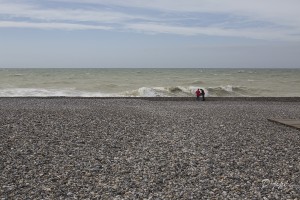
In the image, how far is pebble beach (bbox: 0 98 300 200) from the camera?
A: 7480 millimetres

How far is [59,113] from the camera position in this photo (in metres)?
19.1

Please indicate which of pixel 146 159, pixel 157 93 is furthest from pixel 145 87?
pixel 146 159

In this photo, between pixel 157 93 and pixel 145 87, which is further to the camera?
pixel 145 87

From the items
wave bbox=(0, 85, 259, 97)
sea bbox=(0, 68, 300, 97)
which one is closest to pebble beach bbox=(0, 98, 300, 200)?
wave bbox=(0, 85, 259, 97)

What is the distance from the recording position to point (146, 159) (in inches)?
390

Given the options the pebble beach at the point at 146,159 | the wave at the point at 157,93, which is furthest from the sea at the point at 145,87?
the pebble beach at the point at 146,159

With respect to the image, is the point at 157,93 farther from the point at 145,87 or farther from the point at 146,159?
the point at 146,159

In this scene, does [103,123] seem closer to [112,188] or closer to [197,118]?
[197,118]

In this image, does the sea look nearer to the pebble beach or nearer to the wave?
the wave

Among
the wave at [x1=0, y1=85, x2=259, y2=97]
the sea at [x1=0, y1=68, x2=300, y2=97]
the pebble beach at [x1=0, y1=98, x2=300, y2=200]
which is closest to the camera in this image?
the pebble beach at [x1=0, y1=98, x2=300, y2=200]

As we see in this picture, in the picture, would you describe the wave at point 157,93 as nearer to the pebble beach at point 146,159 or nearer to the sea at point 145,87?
the sea at point 145,87

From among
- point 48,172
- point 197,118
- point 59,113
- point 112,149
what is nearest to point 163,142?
point 112,149

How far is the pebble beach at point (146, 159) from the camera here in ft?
24.5

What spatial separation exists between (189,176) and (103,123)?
8.25 meters
